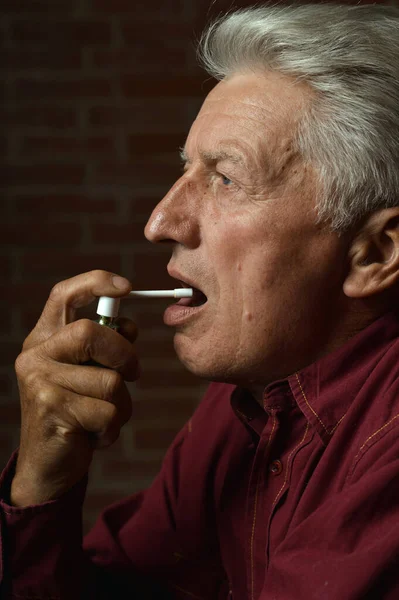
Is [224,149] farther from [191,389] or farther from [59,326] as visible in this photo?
[191,389]

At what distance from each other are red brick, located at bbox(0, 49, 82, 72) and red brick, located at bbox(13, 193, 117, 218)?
38cm

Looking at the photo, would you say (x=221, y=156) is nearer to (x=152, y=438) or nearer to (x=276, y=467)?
(x=276, y=467)

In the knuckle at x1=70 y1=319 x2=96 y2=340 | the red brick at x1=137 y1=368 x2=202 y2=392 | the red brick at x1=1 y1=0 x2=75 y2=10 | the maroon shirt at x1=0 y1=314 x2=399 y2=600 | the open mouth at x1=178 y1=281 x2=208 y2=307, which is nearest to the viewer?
the maroon shirt at x1=0 y1=314 x2=399 y2=600

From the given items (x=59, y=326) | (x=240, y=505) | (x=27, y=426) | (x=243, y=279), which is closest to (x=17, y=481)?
(x=27, y=426)

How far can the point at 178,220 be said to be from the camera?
1230mm

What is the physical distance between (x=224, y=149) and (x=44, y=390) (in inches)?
18.6

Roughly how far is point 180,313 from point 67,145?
1260 millimetres

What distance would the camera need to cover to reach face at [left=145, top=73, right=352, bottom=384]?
1185 mm

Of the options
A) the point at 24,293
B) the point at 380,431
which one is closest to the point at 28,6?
the point at 24,293

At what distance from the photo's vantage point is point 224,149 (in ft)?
4.00

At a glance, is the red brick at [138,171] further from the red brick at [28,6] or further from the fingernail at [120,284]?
the fingernail at [120,284]

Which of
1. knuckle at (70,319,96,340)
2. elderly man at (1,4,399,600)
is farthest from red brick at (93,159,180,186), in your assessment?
knuckle at (70,319,96,340)

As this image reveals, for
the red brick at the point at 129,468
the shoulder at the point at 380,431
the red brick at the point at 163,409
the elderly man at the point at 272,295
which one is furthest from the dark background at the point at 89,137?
the shoulder at the point at 380,431

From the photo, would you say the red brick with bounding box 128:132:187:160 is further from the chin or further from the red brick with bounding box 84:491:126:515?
the chin
